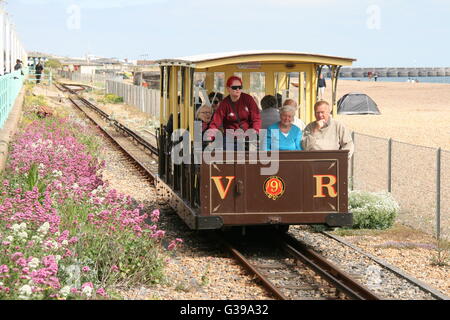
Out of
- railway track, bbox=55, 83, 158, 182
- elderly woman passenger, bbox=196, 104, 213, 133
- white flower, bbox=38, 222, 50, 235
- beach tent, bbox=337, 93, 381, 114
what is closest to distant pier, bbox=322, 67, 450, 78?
beach tent, bbox=337, 93, 381, 114

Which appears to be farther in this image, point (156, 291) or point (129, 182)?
point (129, 182)

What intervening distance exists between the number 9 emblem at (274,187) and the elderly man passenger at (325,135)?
67 centimetres

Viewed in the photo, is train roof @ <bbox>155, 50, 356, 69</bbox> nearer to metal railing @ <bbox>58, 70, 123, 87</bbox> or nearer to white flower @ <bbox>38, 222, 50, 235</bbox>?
white flower @ <bbox>38, 222, 50, 235</bbox>

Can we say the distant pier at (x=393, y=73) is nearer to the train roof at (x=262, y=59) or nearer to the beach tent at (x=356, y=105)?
the beach tent at (x=356, y=105)

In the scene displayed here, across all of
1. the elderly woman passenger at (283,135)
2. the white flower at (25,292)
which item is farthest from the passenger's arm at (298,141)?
the white flower at (25,292)

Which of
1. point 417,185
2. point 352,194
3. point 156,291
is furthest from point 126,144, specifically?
point 156,291

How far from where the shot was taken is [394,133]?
2866 cm

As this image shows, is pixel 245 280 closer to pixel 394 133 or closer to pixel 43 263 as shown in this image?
pixel 43 263

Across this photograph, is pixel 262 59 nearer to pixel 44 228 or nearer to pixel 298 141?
pixel 298 141

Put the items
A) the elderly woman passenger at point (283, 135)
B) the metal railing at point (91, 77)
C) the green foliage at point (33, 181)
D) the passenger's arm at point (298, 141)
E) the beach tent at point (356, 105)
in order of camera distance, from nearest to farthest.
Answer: the elderly woman passenger at point (283, 135), the passenger's arm at point (298, 141), the green foliage at point (33, 181), the beach tent at point (356, 105), the metal railing at point (91, 77)

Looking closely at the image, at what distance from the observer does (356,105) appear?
39094 millimetres

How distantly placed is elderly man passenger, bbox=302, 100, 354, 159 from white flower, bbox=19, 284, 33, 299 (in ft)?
18.2

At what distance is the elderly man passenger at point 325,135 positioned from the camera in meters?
11.3
